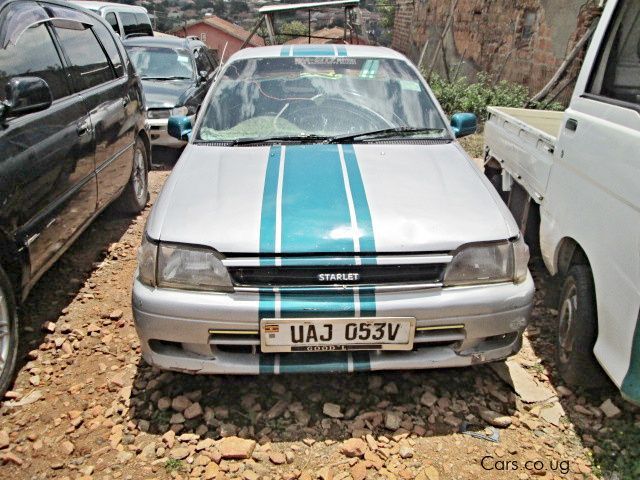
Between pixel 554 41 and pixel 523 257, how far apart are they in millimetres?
6980

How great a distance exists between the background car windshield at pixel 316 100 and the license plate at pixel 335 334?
134cm

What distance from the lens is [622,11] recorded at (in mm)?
2512

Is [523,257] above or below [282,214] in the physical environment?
below

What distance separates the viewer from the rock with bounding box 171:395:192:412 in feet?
8.02

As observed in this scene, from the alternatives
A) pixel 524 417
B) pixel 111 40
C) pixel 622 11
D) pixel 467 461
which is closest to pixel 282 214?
pixel 467 461

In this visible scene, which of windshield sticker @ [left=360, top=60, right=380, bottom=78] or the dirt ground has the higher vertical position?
windshield sticker @ [left=360, top=60, right=380, bottom=78]

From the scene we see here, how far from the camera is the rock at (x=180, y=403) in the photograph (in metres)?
2.44

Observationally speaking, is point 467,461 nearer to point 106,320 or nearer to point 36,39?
point 106,320

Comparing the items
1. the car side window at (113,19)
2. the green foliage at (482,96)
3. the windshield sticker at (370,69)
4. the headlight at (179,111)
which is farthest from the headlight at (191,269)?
the car side window at (113,19)

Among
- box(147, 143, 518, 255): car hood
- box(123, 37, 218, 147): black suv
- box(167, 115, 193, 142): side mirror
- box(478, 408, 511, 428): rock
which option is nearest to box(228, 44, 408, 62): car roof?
box(167, 115, 193, 142): side mirror

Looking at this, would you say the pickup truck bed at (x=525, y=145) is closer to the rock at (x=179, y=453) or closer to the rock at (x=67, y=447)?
the rock at (x=179, y=453)

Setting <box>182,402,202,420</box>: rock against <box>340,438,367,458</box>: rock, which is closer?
<box>340,438,367,458</box>: rock

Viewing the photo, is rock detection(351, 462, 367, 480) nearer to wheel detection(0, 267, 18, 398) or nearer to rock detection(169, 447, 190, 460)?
rock detection(169, 447, 190, 460)

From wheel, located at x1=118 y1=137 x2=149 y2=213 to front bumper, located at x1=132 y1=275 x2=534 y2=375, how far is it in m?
2.80
